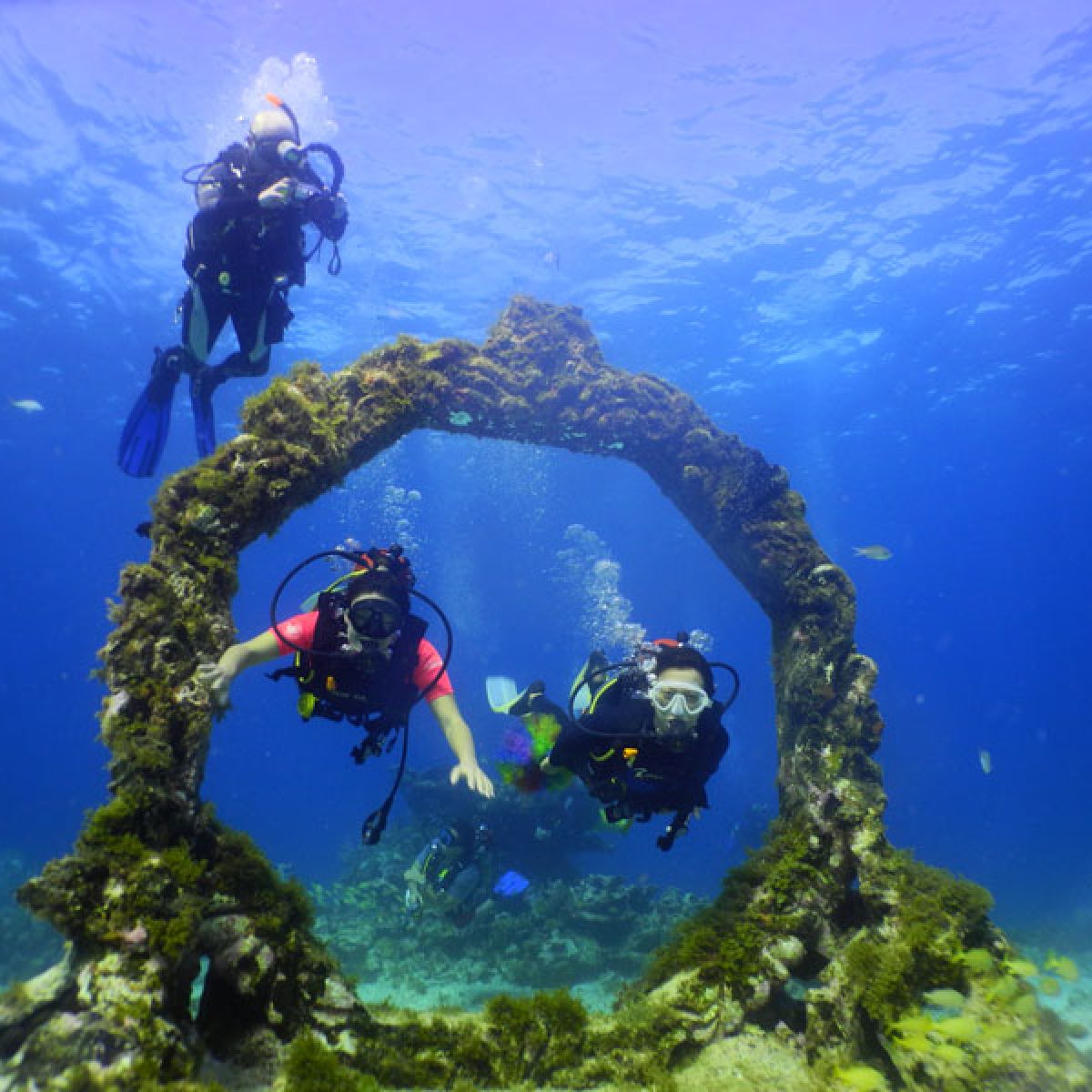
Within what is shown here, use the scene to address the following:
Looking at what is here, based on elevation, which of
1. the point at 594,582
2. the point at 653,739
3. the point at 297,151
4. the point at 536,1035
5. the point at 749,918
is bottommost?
the point at 536,1035

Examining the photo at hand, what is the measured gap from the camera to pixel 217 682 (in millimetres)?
4223

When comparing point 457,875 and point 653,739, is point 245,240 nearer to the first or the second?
point 653,739

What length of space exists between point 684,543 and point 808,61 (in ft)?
153

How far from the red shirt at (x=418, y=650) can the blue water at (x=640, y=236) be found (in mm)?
2541

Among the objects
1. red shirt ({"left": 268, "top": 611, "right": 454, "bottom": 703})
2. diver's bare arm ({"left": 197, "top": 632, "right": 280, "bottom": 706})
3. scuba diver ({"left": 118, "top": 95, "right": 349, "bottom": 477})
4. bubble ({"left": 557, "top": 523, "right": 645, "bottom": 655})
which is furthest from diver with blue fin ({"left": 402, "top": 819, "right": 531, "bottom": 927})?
bubble ({"left": 557, "top": 523, "right": 645, "bottom": 655})

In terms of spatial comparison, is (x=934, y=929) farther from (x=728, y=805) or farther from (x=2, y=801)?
(x=2, y=801)

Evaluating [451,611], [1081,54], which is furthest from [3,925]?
[451,611]

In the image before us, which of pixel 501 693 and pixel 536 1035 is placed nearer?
pixel 536 1035

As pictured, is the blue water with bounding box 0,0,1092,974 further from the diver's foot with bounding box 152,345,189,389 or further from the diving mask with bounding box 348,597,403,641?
the diver's foot with bounding box 152,345,189,389

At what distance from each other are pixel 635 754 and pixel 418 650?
84.7 inches

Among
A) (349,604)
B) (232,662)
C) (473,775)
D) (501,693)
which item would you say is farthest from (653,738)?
(232,662)

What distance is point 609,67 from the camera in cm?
1669

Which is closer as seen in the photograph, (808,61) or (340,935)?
(340,935)

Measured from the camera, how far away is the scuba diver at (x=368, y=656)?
478 cm
